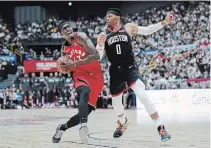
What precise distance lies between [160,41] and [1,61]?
10253 mm

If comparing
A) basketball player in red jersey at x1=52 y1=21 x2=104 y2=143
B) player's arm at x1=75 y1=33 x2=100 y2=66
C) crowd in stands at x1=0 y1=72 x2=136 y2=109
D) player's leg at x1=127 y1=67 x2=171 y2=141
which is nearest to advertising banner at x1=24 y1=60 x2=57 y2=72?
crowd in stands at x1=0 y1=72 x2=136 y2=109

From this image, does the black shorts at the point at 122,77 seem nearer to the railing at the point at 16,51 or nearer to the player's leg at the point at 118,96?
the player's leg at the point at 118,96

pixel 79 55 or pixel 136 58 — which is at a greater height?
pixel 136 58

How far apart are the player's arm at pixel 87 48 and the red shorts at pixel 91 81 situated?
312 millimetres

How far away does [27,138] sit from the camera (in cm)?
684

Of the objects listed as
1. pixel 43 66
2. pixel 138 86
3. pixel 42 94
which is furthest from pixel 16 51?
pixel 138 86

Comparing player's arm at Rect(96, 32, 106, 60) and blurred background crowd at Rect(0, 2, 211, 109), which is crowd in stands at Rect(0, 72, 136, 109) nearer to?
blurred background crowd at Rect(0, 2, 211, 109)

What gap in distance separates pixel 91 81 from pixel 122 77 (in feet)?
2.10

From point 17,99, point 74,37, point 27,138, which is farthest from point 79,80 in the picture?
point 17,99

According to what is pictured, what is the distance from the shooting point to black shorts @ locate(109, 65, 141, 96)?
6.69 m

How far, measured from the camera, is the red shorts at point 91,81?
6285 mm

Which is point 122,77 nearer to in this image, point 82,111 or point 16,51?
point 82,111

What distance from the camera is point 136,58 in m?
28.0

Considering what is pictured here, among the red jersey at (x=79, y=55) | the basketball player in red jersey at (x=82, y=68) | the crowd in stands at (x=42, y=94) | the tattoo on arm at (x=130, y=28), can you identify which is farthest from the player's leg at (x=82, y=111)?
the crowd in stands at (x=42, y=94)
